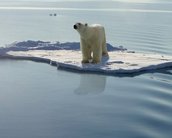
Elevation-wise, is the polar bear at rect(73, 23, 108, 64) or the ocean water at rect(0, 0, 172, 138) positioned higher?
the polar bear at rect(73, 23, 108, 64)

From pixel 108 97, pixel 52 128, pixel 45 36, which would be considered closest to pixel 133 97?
pixel 108 97

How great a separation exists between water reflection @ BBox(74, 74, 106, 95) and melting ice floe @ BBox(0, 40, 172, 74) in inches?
16.8

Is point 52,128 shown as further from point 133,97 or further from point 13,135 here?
point 133,97

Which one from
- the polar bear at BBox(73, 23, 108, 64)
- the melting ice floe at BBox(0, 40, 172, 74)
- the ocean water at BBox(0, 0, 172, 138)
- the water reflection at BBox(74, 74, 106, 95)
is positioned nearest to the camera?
the ocean water at BBox(0, 0, 172, 138)

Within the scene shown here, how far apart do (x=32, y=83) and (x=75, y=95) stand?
1326 millimetres

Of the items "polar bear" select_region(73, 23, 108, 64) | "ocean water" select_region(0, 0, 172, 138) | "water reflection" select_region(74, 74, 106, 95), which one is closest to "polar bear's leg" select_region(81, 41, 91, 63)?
"polar bear" select_region(73, 23, 108, 64)

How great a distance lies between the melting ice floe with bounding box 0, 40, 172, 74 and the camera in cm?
941

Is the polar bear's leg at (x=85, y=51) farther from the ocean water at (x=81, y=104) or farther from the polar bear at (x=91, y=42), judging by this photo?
the ocean water at (x=81, y=104)

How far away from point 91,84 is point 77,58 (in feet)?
8.82

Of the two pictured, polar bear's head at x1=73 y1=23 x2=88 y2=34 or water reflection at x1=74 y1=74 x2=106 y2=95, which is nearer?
water reflection at x1=74 y1=74 x2=106 y2=95

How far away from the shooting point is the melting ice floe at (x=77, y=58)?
30.9 ft

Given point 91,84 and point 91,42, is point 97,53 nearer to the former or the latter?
point 91,42

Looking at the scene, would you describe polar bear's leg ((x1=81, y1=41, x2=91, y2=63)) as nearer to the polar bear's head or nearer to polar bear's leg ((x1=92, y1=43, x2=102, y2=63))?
polar bear's leg ((x1=92, y1=43, x2=102, y2=63))

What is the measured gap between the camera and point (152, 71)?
9484 mm
